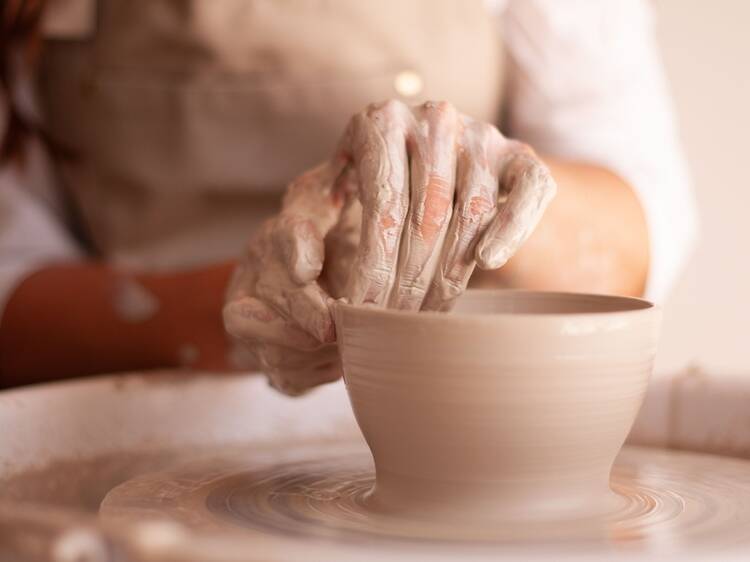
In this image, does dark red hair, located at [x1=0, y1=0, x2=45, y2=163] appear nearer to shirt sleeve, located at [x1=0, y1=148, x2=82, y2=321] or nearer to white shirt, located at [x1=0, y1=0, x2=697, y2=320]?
shirt sleeve, located at [x1=0, y1=148, x2=82, y2=321]

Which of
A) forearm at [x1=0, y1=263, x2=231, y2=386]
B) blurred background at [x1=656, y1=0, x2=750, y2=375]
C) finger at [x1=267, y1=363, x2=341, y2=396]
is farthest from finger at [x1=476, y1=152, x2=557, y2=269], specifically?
blurred background at [x1=656, y1=0, x2=750, y2=375]

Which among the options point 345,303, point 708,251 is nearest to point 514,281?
point 345,303

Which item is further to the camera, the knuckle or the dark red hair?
the dark red hair

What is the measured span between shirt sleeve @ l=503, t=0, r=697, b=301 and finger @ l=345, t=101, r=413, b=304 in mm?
737

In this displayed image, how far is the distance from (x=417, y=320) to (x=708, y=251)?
169 cm

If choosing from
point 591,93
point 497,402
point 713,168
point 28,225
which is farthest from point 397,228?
point 713,168

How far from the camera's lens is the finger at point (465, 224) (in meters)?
0.77

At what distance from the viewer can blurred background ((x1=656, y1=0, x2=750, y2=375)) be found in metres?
2.13

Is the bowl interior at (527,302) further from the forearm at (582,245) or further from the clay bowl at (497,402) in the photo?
the forearm at (582,245)

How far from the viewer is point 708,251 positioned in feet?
7.30

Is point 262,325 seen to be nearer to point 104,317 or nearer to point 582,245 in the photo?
point 582,245

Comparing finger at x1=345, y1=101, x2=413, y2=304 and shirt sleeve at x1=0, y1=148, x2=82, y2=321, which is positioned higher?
finger at x1=345, y1=101, x2=413, y2=304

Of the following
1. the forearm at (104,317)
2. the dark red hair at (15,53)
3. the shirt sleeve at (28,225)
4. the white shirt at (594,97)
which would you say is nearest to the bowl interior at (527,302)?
the forearm at (104,317)

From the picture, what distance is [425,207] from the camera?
0.77 metres
